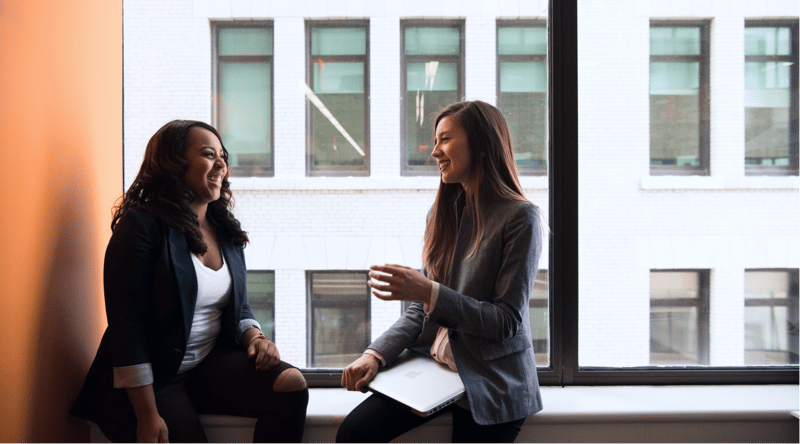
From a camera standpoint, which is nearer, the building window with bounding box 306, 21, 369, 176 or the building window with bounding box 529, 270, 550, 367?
the building window with bounding box 529, 270, 550, 367

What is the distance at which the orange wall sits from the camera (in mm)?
1308

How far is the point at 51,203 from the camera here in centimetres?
148

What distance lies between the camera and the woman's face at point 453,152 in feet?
4.75

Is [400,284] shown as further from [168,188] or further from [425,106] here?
[425,106]

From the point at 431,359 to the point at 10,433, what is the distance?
1282 millimetres

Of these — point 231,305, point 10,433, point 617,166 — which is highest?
point 617,166

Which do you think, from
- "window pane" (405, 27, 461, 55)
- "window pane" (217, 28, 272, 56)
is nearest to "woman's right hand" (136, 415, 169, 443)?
"window pane" (217, 28, 272, 56)

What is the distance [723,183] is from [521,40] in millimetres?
1194

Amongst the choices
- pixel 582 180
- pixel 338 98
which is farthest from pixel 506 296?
pixel 338 98

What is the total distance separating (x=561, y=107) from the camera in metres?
1.98

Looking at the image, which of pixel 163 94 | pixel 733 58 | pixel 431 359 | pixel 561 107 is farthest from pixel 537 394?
pixel 163 94

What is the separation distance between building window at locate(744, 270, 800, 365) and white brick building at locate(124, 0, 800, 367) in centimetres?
4

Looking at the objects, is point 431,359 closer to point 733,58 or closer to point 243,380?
point 243,380

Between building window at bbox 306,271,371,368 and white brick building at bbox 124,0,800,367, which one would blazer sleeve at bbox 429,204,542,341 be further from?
building window at bbox 306,271,371,368
